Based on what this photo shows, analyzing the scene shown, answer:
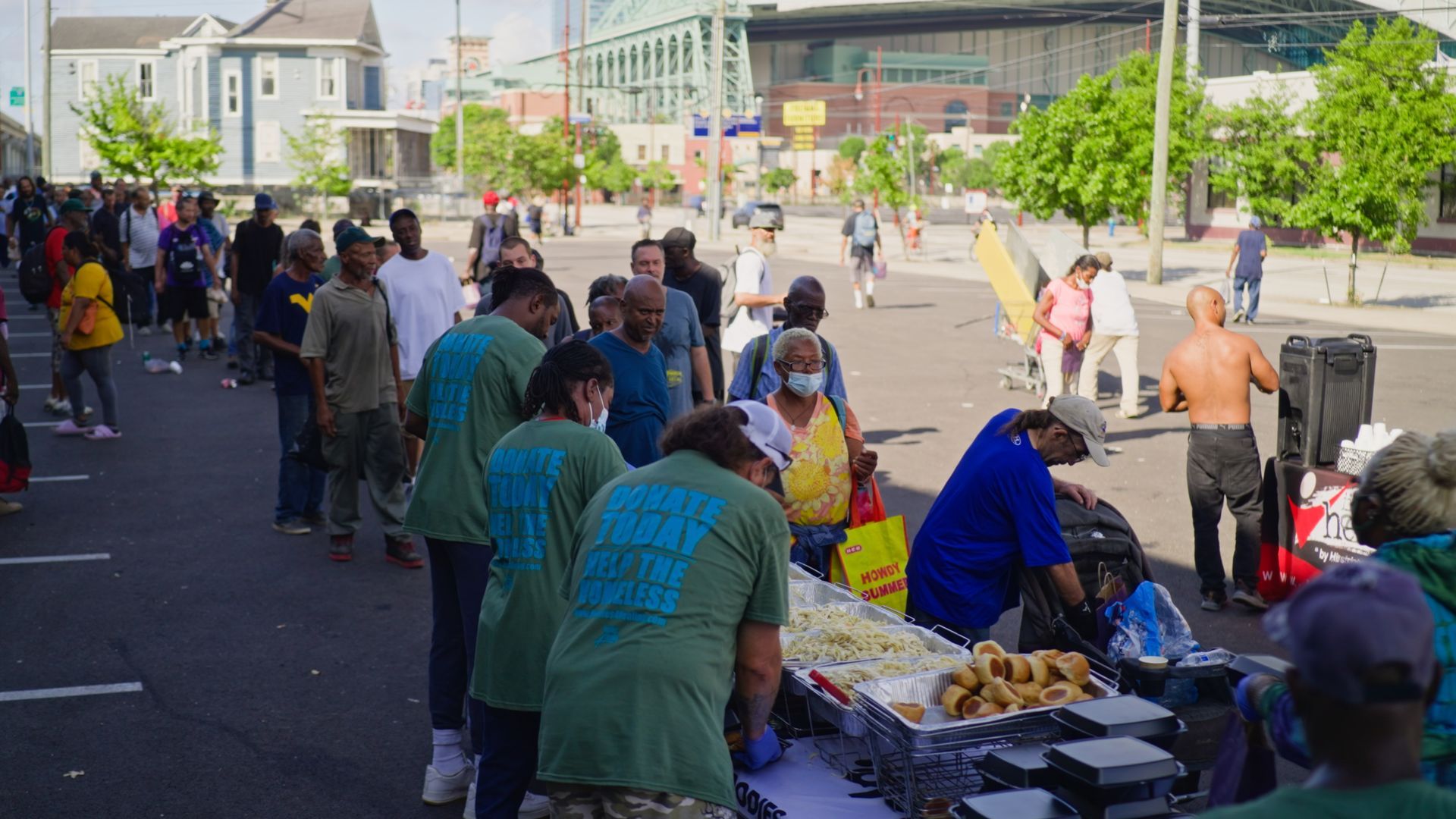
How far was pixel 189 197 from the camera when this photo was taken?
16094mm

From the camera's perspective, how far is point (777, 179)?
105 metres

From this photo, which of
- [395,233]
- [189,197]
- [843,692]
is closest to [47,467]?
[395,233]

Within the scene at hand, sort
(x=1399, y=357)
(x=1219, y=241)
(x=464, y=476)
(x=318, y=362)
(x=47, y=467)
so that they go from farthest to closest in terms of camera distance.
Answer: (x=1219, y=241)
(x=1399, y=357)
(x=47, y=467)
(x=318, y=362)
(x=464, y=476)

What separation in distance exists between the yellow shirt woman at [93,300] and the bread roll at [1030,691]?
1026cm

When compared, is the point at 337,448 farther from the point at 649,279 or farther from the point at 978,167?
the point at 978,167

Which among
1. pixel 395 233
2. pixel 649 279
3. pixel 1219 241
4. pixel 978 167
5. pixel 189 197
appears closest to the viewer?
pixel 649 279

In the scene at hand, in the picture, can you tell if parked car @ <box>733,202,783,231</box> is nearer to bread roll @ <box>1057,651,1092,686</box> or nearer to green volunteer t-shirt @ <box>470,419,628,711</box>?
bread roll @ <box>1057,651,1092,686</box>

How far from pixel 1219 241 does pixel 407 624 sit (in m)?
54.6

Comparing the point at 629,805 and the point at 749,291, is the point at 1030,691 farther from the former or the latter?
the point at 749,291

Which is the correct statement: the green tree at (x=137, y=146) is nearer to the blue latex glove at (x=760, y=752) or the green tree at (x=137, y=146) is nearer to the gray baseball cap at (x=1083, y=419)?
the gray baseball cap at (x=1083, y=419)

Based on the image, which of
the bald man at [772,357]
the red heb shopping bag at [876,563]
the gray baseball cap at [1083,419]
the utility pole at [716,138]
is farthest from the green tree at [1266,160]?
→ the utility pole at [716,138]

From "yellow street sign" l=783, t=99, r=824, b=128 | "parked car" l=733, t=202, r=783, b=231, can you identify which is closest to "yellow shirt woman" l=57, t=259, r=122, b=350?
"parked car" l=733, t=202, r=783, b=231

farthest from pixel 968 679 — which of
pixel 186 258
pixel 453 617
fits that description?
pixel 186 258

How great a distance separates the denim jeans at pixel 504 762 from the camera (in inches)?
171
